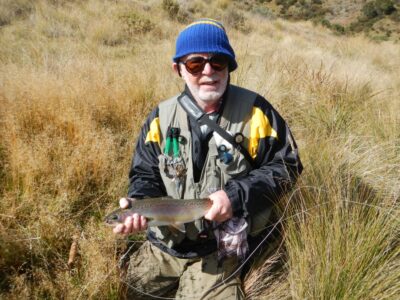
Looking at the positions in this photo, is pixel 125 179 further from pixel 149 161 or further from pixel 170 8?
pixel 170 8

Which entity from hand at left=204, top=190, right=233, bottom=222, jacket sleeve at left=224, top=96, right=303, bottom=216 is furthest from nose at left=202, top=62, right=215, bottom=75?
hand at left=204, top=190, right=233, bottom=222

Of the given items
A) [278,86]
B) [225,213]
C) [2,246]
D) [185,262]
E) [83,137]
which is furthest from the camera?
[278,86]

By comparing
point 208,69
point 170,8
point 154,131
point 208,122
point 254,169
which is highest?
point 170,8

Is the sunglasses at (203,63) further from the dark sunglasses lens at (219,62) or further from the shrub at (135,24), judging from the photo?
the shrub at (135,24)

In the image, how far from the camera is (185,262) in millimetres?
2215

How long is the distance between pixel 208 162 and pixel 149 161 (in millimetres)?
448

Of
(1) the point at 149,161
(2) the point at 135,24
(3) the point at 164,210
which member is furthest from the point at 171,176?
(2) the point at 135,24

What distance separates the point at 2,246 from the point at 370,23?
113 feet

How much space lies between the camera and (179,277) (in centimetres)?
225

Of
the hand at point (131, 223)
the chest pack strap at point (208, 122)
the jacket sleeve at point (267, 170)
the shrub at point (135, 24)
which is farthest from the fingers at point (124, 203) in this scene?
the shrub at point (135, 24)

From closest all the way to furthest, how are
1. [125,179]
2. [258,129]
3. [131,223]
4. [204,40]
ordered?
1. [131,223]
2. [204,40]
3. [258,129]
4. [125,179]

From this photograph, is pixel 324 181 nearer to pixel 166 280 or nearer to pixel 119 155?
pixel 166 280

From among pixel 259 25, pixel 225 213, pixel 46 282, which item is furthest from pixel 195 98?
pixel 259 25

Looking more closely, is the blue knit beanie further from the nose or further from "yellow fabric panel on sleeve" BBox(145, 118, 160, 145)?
"yellow fabric panel on sleeve" BBox(145, 118, 160, 145)
